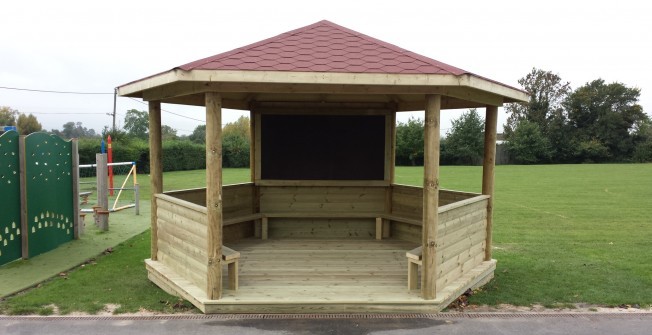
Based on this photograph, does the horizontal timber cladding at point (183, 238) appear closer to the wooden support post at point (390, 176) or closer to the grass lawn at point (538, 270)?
the grass lawn at point (538, 270)

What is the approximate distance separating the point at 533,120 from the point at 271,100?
54.4 meters

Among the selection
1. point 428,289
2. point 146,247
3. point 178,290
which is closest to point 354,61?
point 428,289

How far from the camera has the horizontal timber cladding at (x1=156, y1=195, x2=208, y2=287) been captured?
4988mm

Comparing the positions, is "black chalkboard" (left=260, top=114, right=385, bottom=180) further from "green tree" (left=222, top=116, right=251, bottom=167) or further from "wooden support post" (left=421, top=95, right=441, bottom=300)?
"green tree" (left=222, top=116, right=251, bottom=167)

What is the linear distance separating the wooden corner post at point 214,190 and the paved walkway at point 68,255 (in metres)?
2.67

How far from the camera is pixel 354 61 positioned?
4.75 meters

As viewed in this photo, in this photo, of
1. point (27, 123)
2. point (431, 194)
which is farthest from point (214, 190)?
point (27, 123)

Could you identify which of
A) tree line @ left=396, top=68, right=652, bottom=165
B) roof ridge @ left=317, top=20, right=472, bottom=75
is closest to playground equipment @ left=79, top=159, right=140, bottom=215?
roof ridge @ left=317, top=20, right=472, bottom=75

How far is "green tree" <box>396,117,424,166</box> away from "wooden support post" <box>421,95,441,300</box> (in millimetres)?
34652

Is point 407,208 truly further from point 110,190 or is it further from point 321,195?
point 110,190

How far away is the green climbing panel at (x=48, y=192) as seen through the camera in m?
7.32

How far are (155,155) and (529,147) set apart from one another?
149 feet

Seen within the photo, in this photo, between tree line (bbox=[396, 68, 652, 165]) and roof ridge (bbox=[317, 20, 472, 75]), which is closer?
roof ridge (bbox=[317, 20, 472, 75])

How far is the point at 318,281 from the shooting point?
18.1 feet
